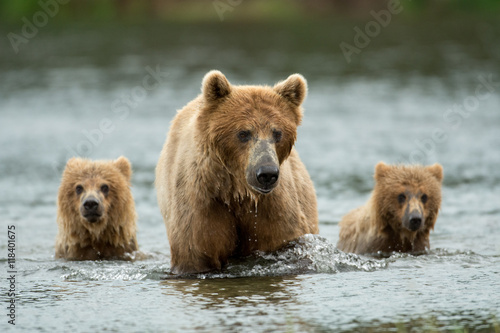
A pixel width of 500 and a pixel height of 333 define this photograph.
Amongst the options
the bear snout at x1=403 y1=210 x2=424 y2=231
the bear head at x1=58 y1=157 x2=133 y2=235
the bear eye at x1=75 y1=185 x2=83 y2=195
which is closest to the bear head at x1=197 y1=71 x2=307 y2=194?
the bear snout at x1=403 y1=210 x2=424 y2=231

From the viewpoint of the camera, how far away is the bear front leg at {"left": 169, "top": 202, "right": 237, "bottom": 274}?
7422 millimetres

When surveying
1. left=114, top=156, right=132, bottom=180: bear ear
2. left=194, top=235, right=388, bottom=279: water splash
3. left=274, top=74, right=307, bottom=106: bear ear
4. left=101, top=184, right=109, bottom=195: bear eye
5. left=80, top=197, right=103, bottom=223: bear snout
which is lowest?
left=194, top=235, right=388, bottom=279: water splash

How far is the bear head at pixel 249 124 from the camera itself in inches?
273

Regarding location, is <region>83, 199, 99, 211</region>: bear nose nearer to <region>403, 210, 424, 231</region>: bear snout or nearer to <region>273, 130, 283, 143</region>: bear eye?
<region>273, 130, 283, 143</region>: bear eye

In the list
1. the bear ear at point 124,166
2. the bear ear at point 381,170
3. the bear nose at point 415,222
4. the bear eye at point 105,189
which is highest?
the bear ear at point 124,166

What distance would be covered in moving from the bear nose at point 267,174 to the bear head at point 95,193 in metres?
3.33

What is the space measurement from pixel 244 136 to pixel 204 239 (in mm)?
1019

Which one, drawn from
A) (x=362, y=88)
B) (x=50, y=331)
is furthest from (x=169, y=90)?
(x=50, y=331)

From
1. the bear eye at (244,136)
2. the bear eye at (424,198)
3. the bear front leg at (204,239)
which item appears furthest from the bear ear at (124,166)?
the bear eye at (244,136)

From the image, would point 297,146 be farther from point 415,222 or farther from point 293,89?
point 293,89

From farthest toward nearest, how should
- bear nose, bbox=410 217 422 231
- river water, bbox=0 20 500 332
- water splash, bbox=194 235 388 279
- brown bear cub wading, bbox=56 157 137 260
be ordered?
brown bear cub wading, bbox=56 157 137 260, bear nose, bbox=410 217 422 231, water splash, bbox=194 235 388 279, river water, bbox=0 20 500 332

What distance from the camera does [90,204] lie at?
961 centimetres

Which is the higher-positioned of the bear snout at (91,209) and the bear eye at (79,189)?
the bear eye at (79,189)

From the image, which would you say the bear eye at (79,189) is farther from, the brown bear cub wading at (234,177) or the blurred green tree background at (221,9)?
the blurred green tree background at (221,9)
